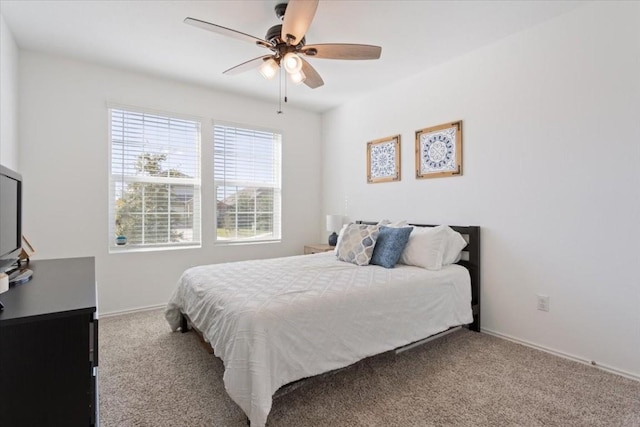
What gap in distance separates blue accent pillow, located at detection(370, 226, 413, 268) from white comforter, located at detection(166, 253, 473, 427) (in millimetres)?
120

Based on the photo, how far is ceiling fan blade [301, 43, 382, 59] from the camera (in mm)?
2197

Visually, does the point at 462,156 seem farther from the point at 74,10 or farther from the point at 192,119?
the point at 74,10

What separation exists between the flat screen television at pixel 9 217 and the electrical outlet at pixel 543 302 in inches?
136

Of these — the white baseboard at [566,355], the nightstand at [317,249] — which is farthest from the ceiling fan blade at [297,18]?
the white baseboard at [566,355]

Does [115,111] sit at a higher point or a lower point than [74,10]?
lower

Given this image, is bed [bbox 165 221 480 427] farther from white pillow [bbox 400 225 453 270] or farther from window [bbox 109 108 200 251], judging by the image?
window [bbox 109 108 200 251]

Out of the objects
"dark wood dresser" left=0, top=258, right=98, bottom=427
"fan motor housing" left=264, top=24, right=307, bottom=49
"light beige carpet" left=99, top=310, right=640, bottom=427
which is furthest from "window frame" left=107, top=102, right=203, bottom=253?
"dark wood dresser" left=0, top=258, right=98, bottom=427

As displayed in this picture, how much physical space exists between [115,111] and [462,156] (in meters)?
3.67

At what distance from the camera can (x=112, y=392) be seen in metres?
1.94

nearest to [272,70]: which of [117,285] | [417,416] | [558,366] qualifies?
[417,416]

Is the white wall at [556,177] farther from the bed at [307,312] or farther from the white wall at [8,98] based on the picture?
the white wall at [8,98]

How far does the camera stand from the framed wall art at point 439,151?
311 cm

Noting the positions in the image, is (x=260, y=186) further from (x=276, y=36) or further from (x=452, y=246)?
(x=452, y=246)

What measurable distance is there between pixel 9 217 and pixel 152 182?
6.47ft
